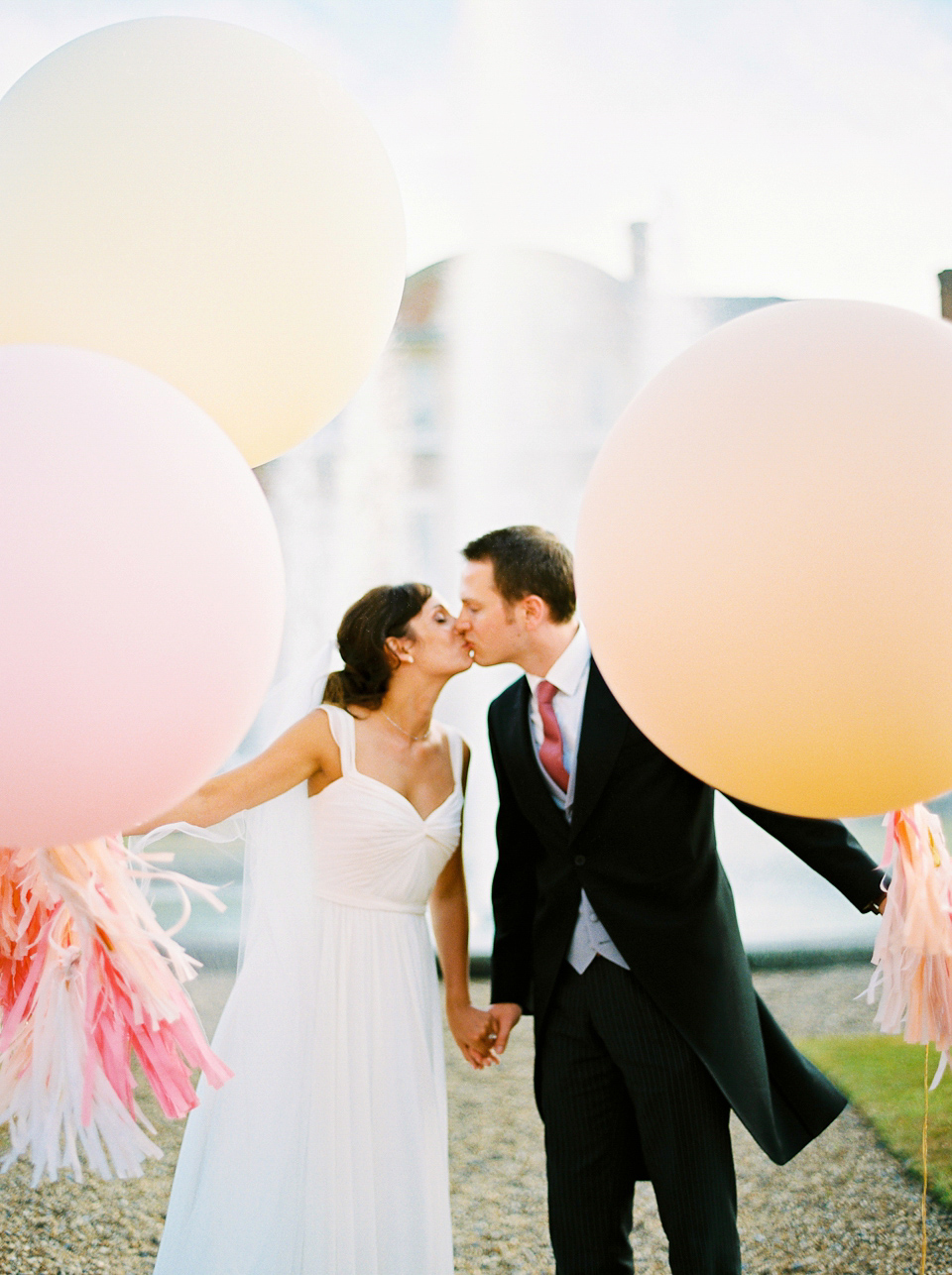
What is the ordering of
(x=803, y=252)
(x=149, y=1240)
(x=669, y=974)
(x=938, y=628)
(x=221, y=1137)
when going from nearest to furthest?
(x=938, y=628)
(x=669, y=974)
(x=221, y=1137)
(x=149, y=1240)
(x=803, y=252)

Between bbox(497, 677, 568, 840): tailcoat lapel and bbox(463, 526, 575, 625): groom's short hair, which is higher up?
bbox(463, 526, 575, 625): groom's short hair

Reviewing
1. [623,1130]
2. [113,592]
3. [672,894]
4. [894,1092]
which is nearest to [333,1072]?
[623,1130]

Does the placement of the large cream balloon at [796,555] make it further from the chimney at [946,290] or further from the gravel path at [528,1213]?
the chimney at [946,290]

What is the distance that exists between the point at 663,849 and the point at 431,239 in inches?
202

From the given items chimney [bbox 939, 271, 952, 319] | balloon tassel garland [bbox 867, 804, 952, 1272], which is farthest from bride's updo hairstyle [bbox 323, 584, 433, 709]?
chimney [bbox 939, 271, 952, 319]

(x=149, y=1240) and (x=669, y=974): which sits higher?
(x=669, y=974)

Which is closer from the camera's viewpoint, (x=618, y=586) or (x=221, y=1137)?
(x=618, y=586)

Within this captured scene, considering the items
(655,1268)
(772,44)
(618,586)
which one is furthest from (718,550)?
(772,44)

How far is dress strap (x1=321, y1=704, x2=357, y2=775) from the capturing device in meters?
2.70

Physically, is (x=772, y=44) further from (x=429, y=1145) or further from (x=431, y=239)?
(x=429, y=1145)

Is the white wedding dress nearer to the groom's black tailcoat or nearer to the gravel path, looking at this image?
the groom's black tailcoat

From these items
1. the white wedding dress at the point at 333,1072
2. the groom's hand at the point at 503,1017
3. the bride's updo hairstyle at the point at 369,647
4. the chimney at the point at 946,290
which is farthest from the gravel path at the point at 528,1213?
the chimney at the point at 946,290

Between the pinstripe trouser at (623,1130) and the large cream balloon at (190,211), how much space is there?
4.94 ft

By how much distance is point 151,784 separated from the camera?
4.39 feet
